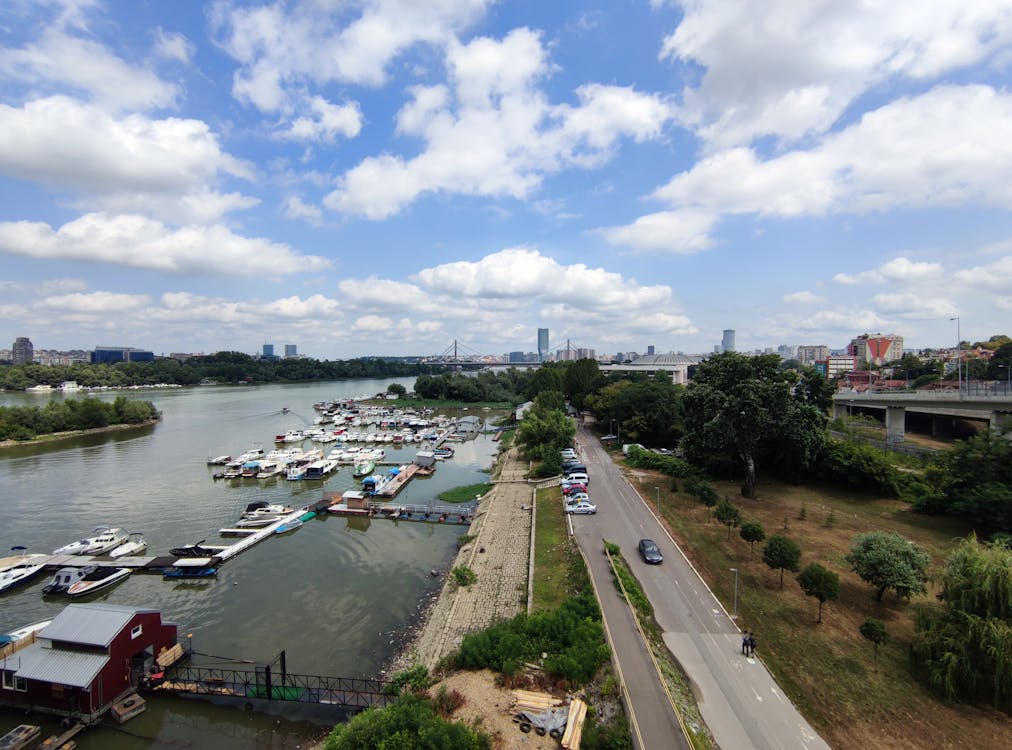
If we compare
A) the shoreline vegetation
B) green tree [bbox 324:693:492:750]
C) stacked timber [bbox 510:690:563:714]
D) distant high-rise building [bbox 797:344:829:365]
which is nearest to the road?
stacked timber [bbox 510:690:563:714]

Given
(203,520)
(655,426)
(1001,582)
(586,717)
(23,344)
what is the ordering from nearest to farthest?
(586,717), (1001,582), (203,520), (655,426), (23,344)

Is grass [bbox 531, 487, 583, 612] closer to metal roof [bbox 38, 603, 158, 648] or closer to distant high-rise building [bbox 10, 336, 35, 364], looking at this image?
metal roof [bbox 38, 603, 158, 648]

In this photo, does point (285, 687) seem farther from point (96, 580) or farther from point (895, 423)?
point (895, 423)

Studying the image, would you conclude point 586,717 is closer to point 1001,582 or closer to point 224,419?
point 1001,582

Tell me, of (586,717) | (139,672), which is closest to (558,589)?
(586,717)

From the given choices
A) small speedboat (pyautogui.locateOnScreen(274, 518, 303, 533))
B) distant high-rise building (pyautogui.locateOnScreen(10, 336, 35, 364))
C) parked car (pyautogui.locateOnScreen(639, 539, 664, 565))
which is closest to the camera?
parked car (pyautogui.locateOnScreen(639, 539, 664, 565))

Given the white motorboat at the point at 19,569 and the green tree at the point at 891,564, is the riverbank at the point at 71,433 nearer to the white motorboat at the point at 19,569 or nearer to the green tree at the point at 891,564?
the white motorboat at the point at 19,569
